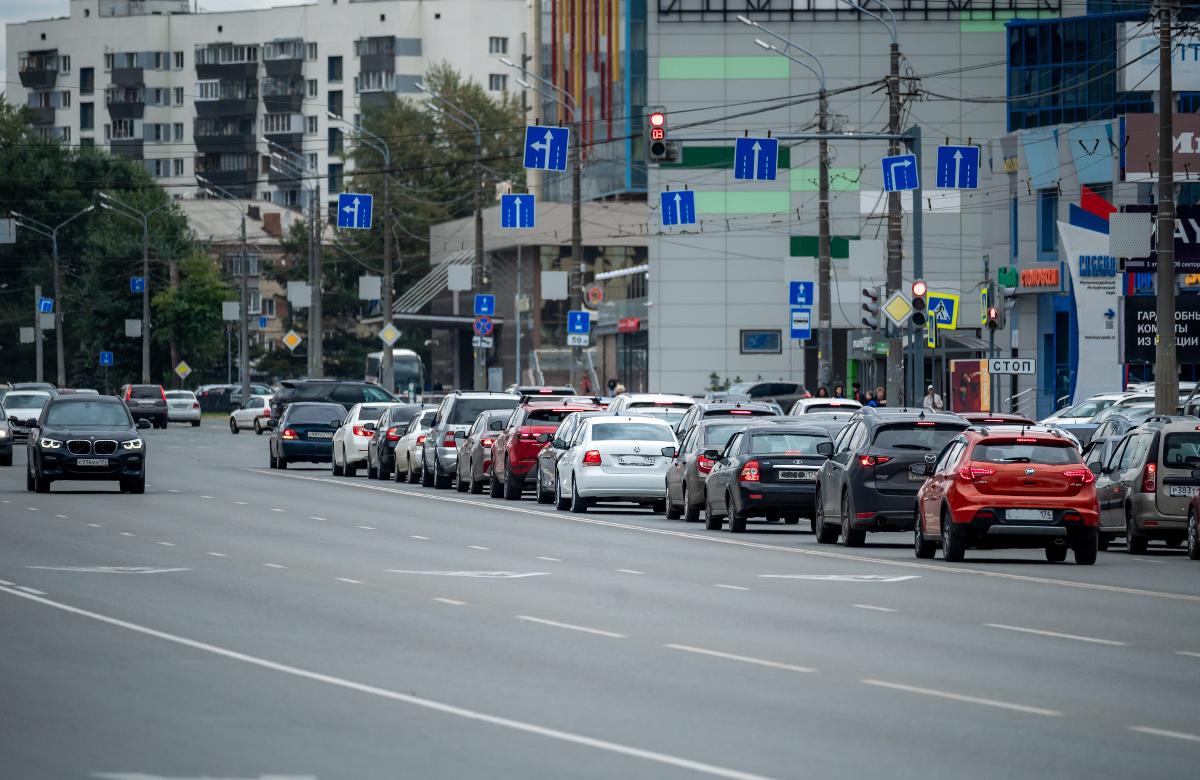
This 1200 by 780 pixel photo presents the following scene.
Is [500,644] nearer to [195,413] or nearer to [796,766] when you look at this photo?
[796,766]

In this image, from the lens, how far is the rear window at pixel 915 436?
27.7 metres

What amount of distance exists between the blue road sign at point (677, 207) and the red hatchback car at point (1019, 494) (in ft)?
108

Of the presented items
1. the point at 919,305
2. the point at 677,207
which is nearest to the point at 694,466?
the point at 919,305

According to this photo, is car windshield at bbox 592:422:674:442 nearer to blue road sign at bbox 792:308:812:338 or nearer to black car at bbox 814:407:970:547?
black car at bbox 814:407:970:547

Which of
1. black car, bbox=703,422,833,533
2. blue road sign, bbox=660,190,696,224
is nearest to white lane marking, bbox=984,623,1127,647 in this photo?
black car, bbox=703,422,833,533

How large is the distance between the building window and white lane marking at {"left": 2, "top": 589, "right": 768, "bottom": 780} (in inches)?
2050

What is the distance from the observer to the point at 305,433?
54.2 m

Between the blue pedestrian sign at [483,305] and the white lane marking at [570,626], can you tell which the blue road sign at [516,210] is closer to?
the blue pedestrian sign at [483,305]

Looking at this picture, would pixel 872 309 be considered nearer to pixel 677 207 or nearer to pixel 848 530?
pixel 677 207

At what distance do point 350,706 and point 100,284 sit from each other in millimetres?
119582

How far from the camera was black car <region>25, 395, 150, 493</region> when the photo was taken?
128ft

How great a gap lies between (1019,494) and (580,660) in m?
10.9

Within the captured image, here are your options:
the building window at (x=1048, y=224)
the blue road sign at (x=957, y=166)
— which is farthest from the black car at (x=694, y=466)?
the building window at (x=1048, y=224)

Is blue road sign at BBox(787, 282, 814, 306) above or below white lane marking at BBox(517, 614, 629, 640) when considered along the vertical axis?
above
